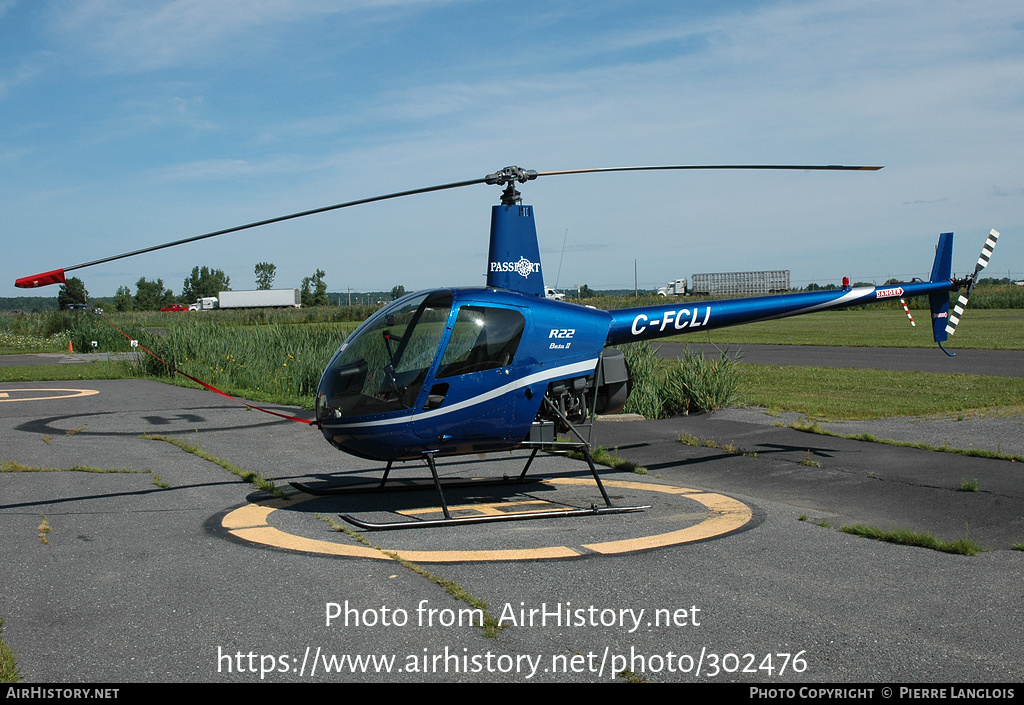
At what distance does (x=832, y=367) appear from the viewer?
22984 millimetres

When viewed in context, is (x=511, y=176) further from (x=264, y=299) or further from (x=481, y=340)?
(x=264, y=299)

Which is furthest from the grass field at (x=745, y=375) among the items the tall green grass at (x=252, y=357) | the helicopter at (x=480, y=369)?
the helicopter at (x=480, y=369)

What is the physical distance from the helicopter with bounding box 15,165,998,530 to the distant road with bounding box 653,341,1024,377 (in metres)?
11.0

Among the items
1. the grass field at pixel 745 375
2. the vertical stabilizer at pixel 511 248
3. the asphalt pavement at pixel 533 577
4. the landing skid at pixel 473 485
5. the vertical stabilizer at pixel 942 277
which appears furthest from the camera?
the grass field at pixel 745 375

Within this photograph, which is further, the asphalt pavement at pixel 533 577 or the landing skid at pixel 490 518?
the landing skid at pixel 490 518

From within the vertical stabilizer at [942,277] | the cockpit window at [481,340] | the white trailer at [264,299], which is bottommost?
the cockpit window at [481,340]

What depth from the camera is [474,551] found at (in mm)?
6539

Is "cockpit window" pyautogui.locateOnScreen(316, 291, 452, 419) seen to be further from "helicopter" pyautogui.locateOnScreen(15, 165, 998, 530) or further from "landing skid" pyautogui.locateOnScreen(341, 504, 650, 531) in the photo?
"landing skid" pyautogui.locateOnScreen(341, 504, 650, 531)

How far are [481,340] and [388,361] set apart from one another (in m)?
0.89

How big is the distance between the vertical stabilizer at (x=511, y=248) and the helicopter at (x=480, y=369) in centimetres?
1

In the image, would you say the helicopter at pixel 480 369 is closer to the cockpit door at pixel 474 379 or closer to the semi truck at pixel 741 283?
the cockpit door at pixel 474 379

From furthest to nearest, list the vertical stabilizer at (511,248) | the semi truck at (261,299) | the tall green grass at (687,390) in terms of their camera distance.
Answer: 1. the semi truck at (261,299)
2. the tall green grass at (687,390)
3. the vertical stabilizer at (511,248)

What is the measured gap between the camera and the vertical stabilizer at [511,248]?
8711mm
